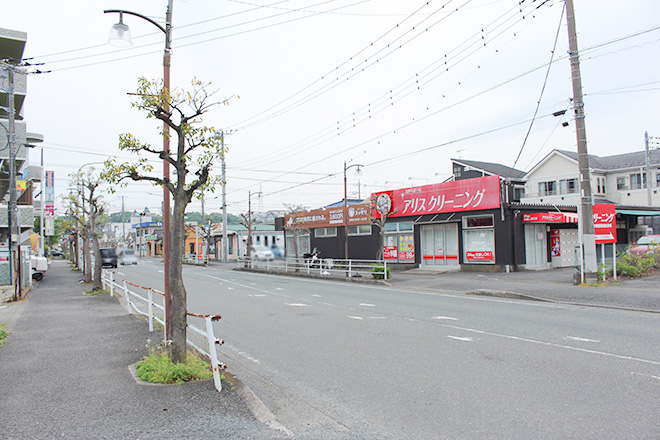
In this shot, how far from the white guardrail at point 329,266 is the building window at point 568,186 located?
23.9m

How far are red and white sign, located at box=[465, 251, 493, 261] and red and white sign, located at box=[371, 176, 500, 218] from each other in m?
2.35

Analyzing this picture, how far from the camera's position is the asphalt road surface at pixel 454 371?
4.55 metres

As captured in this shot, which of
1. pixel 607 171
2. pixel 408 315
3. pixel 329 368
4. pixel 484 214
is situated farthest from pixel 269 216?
pixel 329 368

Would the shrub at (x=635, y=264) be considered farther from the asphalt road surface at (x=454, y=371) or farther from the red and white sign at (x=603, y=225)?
the asphalt road surface at (x=454, y=371)

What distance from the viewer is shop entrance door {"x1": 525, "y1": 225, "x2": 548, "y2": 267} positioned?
2350cm

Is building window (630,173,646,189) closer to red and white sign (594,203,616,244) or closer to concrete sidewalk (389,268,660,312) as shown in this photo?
concrete sidewalk (389,268,660,312)

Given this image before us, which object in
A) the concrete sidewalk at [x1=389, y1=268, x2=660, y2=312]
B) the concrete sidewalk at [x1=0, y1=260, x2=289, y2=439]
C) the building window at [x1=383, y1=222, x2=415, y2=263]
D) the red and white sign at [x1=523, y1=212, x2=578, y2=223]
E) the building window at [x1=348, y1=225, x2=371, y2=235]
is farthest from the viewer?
the building window at [x1=348, y1=225, x2=371, y2=235]

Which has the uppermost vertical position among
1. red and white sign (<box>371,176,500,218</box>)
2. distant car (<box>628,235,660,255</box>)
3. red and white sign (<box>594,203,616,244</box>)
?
red and white sign (<box>371,176,500,218</box>)

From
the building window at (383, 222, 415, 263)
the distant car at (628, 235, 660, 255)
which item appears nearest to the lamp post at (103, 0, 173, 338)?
the distant car at (628, 235, 660, 255)

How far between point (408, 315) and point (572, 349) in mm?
4596

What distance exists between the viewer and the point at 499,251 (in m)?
22.7

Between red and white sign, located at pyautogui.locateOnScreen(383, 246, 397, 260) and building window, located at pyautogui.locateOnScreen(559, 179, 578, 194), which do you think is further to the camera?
building window, located at pyautogui.locateOnScreen(559, 179, 578, 194)

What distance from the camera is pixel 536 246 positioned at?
2394 centimetres

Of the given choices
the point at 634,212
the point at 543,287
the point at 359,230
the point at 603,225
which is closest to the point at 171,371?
the point at 543,287
